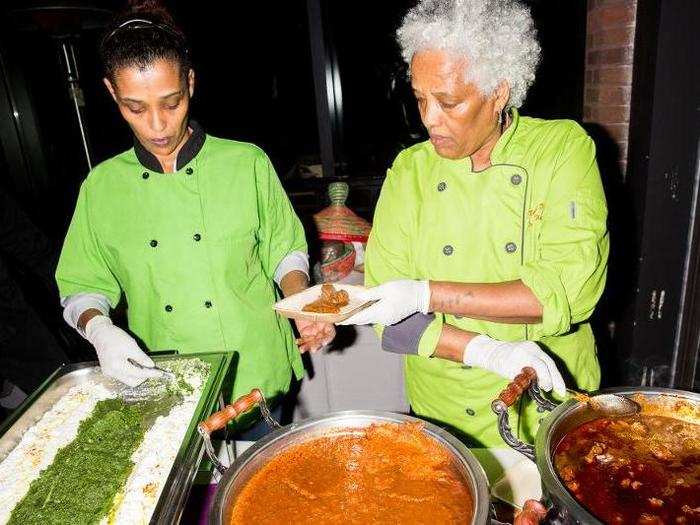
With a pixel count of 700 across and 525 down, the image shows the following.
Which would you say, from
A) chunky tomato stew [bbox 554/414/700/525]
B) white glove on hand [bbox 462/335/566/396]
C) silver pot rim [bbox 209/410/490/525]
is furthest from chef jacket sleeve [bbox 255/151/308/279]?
chunky tomato stew [bbox 554/414/700/525]

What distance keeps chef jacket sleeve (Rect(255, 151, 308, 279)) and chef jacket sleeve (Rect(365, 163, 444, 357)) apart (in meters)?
0.50

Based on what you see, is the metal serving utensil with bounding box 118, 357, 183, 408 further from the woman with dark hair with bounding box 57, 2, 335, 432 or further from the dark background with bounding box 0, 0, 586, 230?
the dark background with bounding box 0, 0, 586, 230

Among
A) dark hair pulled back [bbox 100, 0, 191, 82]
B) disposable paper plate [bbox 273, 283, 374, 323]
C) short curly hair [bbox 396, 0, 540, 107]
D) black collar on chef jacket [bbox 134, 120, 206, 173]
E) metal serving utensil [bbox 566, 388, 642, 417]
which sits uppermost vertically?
dark hair pulled back [bbox 100, 0, 191, 82]

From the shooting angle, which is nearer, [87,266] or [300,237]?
[87,266]

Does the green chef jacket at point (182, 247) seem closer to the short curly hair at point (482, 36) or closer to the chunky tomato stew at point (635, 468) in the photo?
the short curly hair at point (482, 36)

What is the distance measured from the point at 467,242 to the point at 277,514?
960 millimetres

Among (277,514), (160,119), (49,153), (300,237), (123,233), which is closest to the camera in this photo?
(277,514)

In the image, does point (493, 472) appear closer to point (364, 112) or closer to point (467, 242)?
point (467, 242)

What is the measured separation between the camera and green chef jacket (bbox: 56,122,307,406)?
1.87 meters

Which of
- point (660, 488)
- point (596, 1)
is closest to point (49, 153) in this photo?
point (596, 1)

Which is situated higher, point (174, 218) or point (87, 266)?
point (174, 218)

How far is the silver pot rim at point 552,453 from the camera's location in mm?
834

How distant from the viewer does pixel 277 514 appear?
104 centimetres

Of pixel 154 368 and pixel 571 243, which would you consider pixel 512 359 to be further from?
pixel 154 368
